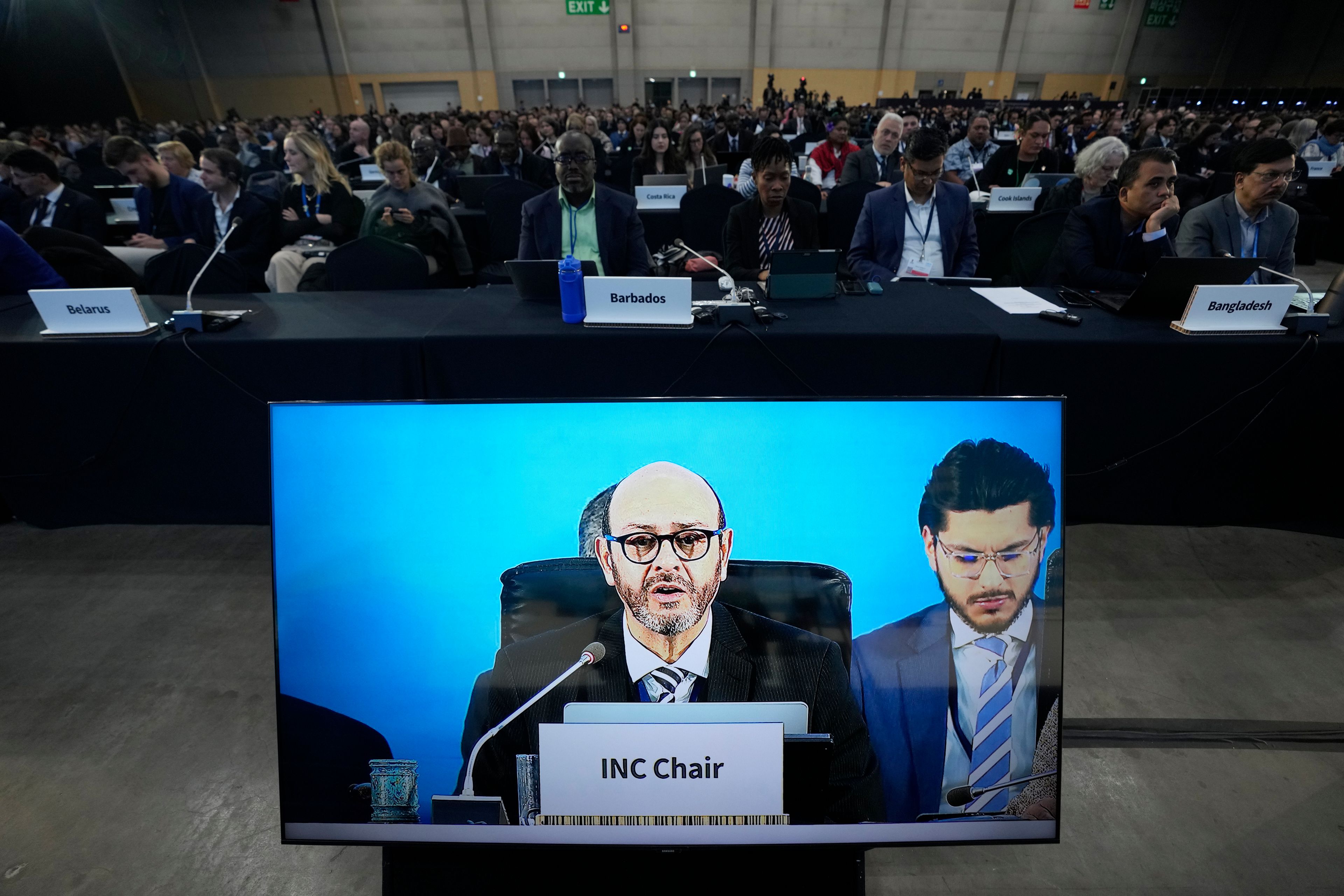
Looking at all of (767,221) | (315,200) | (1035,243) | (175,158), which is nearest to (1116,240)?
(1035,243)

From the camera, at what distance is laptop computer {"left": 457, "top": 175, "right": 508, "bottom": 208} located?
4883mm

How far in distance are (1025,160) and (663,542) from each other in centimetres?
615

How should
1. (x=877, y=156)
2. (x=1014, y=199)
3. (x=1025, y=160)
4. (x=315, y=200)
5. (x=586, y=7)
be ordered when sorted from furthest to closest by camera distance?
(x=586, y=7) < (x=1025, y=160) < (x=877, y=156) < (x=1014, y=199) < (x=315, y=200)

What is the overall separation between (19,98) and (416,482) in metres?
22.0

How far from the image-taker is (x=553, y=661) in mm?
656

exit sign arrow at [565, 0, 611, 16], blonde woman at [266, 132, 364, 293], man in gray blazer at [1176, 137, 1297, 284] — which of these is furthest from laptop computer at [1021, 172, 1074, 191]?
exit sign arrow at [565, 0, 611, 16]

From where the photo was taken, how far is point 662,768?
0.65m

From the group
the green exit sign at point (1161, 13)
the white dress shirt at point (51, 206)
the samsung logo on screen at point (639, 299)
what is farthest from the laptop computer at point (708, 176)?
the green exit sign at point (1161, 13)

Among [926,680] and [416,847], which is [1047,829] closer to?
[926,680]

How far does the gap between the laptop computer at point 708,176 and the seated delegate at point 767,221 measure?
91.7 inches

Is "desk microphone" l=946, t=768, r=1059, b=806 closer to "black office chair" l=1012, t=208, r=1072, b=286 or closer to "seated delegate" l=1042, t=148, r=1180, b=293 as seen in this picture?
"seated delegate" l=1042, t=148, r=1180, b=293

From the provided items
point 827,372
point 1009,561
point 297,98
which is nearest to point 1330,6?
point 827,372

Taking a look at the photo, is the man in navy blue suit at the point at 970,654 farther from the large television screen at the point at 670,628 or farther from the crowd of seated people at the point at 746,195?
the crowd of seated people at the point at 746,195

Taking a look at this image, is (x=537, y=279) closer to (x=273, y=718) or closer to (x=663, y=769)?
(x=273, y=718)
